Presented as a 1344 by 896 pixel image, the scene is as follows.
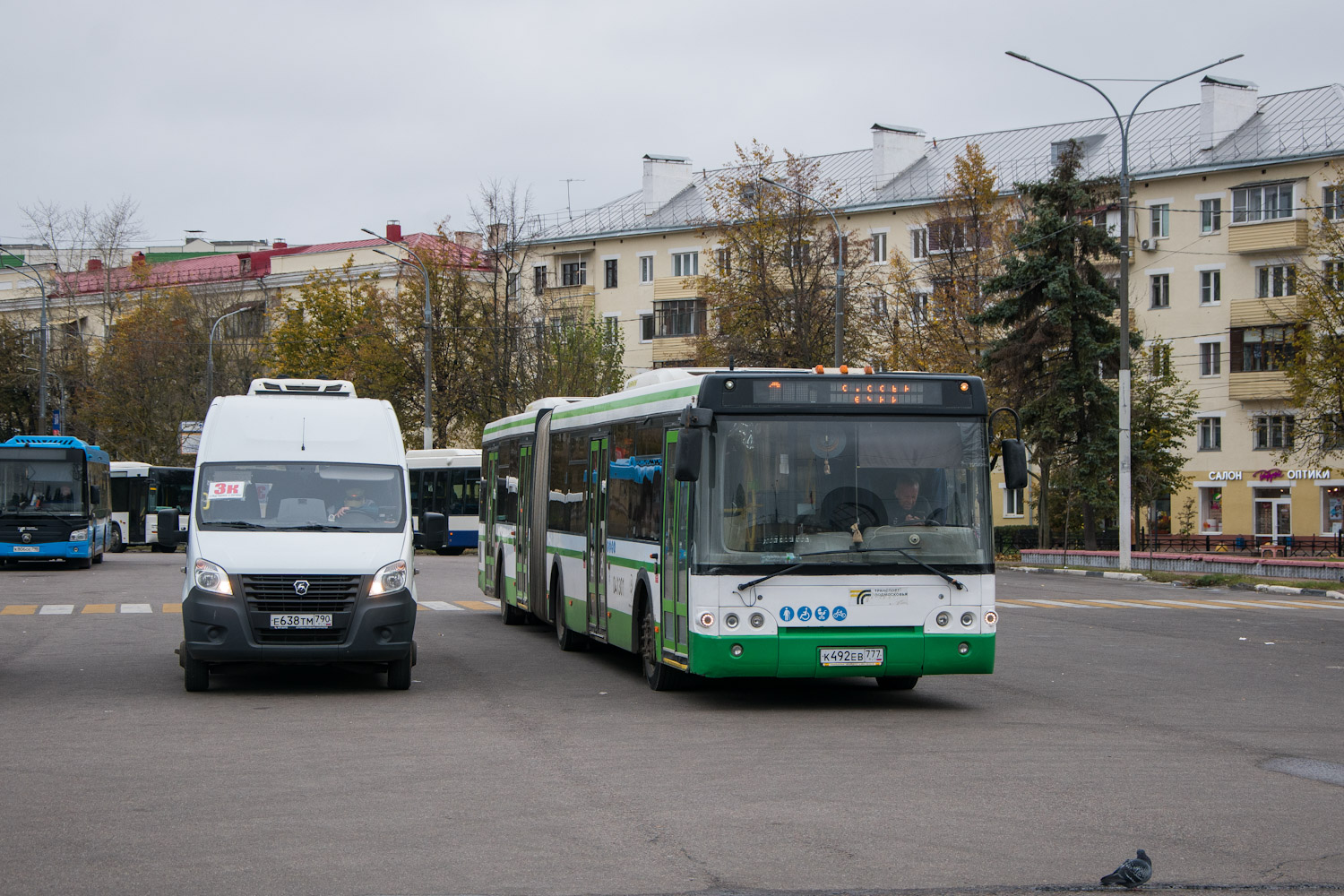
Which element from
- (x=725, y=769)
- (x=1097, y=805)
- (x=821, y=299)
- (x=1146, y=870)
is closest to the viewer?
(x=1146, y=870)

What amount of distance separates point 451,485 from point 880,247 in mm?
29781

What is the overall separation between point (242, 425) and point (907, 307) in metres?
45.2

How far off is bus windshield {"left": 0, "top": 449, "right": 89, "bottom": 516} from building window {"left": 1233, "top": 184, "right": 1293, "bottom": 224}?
4231 centimetres

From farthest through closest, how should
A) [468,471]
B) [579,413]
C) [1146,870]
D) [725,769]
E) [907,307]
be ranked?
[907,307], [468,471], [579,413], [725,769], [1146,870]

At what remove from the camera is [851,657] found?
12.3 m

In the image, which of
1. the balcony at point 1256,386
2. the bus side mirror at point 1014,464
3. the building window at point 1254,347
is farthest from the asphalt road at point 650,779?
the balcony at point 1256,386

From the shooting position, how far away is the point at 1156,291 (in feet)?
206

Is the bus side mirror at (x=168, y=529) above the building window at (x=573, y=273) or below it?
below

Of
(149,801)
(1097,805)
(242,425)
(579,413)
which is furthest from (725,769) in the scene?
(579,413)

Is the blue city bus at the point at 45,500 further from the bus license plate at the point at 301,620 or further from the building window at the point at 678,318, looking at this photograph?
the building window at the point at 678,318

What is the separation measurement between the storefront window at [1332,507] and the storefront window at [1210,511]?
4095 mm

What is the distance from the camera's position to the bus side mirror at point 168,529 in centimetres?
1401

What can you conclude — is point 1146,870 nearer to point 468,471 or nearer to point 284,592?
point 284,592

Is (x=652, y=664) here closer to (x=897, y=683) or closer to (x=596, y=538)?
(x=897, y=683)
